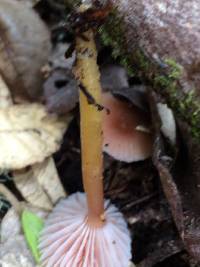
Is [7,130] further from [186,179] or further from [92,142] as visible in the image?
[186,179]

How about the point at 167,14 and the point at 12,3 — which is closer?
the point at 167,14

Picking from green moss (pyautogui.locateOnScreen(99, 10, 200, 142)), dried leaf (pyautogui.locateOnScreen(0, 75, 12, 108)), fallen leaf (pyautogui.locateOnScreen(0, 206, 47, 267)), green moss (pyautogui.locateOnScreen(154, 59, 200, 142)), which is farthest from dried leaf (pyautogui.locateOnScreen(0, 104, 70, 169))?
green moss (pyautogui.locateOnScreen(154, 59, 200, 142))

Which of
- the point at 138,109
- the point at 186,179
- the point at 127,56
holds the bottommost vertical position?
the point at 186,179

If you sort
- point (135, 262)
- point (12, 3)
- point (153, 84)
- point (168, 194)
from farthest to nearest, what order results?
point (12, 3), point (135, 262), point (168, 194), point (153, 84)

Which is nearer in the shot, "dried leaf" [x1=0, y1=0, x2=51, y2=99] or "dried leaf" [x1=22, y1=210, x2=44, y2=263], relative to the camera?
"dried leaf" [x1=22, y1=210, x2=44, y2=263]

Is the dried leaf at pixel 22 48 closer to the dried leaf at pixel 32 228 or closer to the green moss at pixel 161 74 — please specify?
the dried leaf at pixel 32 228

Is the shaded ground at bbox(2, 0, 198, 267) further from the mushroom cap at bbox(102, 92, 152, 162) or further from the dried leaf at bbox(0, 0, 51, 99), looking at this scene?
the dried leaf at bbox(0, 0, 51, 99)

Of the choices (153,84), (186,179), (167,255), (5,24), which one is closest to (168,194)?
(186,179)
